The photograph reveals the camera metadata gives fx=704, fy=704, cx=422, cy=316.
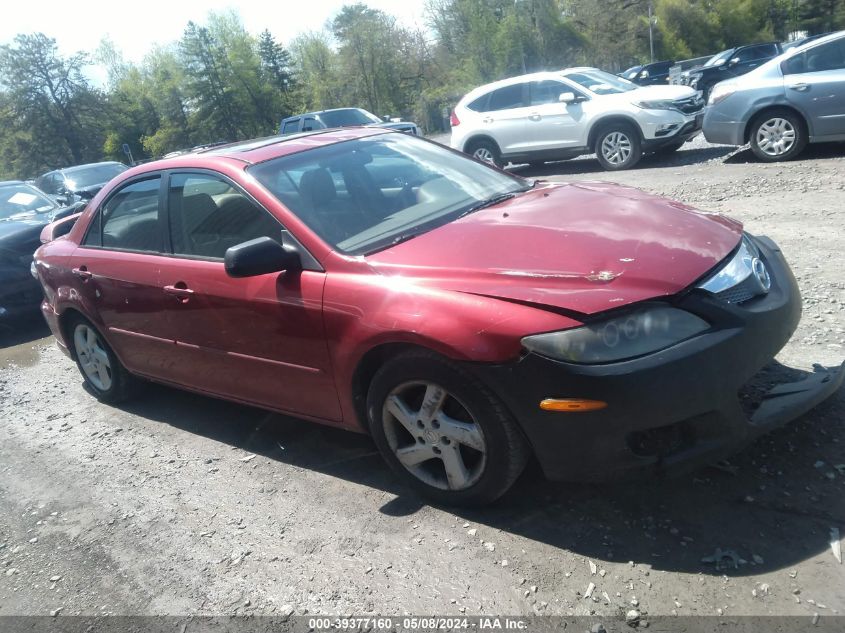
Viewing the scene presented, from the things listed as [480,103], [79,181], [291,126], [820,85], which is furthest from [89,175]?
[820,85]

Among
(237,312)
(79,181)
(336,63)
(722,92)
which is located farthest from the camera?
(336,63)

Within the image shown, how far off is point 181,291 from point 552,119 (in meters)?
9.82

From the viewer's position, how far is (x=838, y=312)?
449 centimetres

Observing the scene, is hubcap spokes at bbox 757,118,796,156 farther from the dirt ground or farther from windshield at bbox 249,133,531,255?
windshield at bbox 249,133,531,255

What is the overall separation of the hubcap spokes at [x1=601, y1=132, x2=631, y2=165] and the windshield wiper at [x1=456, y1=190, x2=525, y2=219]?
8.42 m

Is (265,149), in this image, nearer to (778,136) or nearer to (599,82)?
(778,136)

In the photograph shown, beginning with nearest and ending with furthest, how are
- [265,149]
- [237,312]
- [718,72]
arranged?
1. [237,312]
2. [265,149]
3. [718,72]

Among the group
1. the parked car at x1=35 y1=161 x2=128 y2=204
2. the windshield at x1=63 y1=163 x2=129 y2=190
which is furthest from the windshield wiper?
the windshield at x1=63 y1=163 x2=129 y2=190

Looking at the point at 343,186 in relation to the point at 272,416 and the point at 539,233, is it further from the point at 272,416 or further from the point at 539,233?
the point at 272,416

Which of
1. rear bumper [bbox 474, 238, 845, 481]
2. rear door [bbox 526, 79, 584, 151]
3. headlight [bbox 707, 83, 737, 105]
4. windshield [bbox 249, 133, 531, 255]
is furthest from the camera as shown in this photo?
rear door [bbox 526, 79, 584, 151]

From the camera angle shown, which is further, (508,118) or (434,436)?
(508,118)

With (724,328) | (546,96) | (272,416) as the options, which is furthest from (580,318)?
(546,96)

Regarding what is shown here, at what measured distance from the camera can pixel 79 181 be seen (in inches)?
643

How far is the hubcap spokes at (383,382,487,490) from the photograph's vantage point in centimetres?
296
